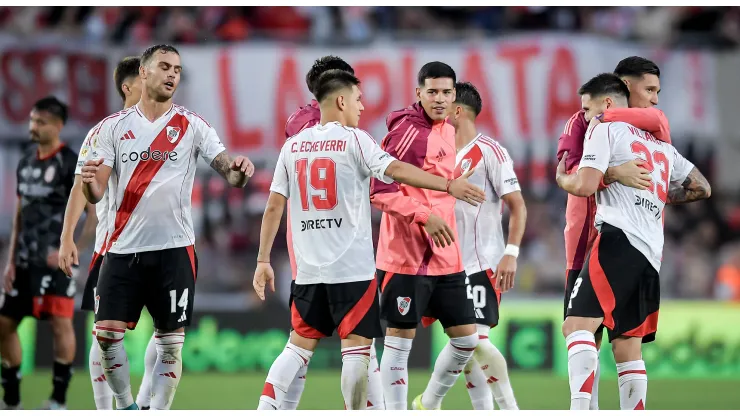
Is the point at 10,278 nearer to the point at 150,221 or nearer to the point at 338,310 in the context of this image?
the point at 150,221

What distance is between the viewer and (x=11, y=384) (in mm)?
8242

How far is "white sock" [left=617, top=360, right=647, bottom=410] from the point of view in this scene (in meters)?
6.08

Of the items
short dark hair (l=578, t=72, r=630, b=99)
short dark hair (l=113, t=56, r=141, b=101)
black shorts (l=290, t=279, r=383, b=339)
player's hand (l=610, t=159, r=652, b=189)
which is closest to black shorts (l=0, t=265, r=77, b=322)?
short dark hair (l=113, t=56, r=141, b=101)

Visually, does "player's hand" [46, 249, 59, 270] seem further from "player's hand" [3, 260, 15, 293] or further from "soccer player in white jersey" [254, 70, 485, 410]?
"soccer player in white jersey" [254, 70, 485, 410]

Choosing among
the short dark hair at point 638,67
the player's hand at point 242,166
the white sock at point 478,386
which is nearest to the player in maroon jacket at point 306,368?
the player's hand at point 242,166

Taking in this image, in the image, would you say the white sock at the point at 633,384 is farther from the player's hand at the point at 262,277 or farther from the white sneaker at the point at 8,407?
the white sneaker at the point at 8,407

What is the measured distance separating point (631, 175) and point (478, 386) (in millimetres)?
2072

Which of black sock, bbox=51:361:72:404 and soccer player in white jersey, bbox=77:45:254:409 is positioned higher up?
soccer player in white jersey, bbox=77:45:254:409

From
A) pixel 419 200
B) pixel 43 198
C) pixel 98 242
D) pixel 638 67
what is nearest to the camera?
pixel 638 67

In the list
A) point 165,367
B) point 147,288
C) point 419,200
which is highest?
point 419,200

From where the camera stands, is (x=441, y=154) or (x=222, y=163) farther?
(x=441, y=154)

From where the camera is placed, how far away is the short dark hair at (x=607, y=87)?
6.38 meters

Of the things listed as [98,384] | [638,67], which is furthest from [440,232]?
[98,384]

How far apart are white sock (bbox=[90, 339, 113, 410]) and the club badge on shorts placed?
81.9 inches
